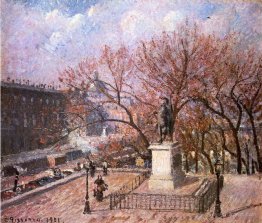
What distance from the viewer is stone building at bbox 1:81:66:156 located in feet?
28.5

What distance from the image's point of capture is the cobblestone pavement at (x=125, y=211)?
7.76 metres

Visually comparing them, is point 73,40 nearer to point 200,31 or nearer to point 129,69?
point 129,69

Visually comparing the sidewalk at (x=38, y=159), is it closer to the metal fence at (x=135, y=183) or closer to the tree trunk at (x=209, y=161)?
the metal fence at (x=135, y=183)

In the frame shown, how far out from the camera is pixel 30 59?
877cm

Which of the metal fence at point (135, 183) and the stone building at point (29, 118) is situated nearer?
the metal fence at point (135, 183)

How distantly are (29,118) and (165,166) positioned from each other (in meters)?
2.63

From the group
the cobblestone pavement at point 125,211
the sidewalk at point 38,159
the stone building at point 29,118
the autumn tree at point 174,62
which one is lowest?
the cobblestone pavement at point 125,211

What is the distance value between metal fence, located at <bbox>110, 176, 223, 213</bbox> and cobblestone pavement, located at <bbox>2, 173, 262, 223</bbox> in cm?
11

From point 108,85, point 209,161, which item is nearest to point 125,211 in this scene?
point 209,161

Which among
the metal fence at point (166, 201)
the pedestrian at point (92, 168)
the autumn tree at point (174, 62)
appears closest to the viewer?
the metal fence at point (166, 201)

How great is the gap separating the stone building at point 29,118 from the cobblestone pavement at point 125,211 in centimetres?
100

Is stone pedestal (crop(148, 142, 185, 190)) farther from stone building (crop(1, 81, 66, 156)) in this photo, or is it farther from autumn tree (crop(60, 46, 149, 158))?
stone building (crop(1, 81, 66, 156))

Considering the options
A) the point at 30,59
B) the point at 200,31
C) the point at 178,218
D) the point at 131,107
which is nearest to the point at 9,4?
the point at 30,59
